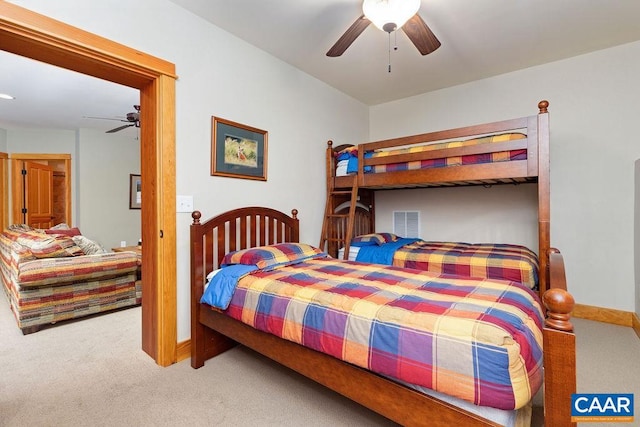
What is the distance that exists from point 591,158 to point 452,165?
1482 millimetres

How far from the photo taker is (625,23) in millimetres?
2451

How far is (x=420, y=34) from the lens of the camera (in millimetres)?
1953

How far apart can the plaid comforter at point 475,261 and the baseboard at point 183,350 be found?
6.13 feet

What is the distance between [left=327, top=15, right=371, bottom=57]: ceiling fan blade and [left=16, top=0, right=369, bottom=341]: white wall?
0.88 m

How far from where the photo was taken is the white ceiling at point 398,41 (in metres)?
2.21

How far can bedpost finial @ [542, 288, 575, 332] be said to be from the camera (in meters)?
0.88

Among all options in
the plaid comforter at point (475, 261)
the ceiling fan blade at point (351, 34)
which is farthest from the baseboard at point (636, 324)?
the ceiling fan blade at point (351, 34)

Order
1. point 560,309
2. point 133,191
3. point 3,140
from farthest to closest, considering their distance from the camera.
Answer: point 133,191, point 3,140, point 560,309

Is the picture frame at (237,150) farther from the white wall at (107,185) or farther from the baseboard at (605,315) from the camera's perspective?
the white wall at (107,185)

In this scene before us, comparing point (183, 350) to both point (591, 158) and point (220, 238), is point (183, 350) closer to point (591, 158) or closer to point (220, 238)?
point (220, 238)

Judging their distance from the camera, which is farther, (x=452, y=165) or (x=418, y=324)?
(x=452, y=165)

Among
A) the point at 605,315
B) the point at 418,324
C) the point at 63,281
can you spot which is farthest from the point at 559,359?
the point at 63,281

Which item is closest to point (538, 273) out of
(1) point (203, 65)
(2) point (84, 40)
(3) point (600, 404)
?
(3) point (600, 404)

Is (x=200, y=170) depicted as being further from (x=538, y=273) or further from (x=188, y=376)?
(x=538, y=273)
